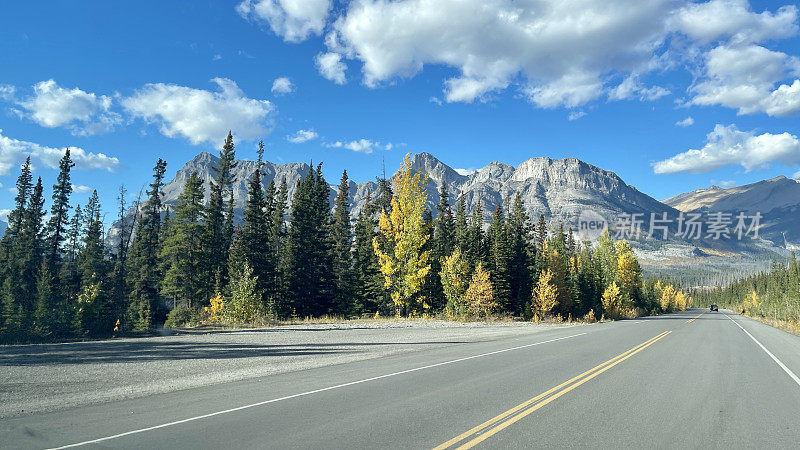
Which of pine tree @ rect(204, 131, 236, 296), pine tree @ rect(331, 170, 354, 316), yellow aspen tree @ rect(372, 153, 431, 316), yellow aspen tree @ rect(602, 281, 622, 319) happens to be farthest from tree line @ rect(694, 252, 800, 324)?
pine tree @ rect(204, 131, 236, 296)

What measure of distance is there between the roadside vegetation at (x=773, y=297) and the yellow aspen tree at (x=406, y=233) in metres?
31.2

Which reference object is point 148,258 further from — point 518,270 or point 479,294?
point 518,270

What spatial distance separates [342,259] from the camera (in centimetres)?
5500

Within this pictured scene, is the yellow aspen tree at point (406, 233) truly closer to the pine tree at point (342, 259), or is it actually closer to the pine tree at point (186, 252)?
the pine tree at point (342, 259)

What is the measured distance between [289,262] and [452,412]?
135 ft

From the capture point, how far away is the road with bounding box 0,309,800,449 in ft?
18.8

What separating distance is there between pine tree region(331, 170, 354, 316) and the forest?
0.18m

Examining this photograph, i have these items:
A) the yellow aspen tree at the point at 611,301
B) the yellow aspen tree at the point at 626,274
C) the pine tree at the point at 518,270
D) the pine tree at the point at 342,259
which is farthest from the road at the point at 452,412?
the yellow aspen tree at the point at 626,274

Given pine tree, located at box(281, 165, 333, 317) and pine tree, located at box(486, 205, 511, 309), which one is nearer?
pine tree, located at box(281, 165, 333, 317)

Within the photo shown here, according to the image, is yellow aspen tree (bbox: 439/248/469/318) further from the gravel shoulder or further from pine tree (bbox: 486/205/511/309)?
the gravel shoulder

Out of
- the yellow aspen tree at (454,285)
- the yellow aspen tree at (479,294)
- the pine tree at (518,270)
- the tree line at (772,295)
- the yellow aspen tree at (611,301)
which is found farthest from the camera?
the yellow aspen tree at (611,301)

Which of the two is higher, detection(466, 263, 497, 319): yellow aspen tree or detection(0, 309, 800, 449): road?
detection(466, 263, 497, 319): yellow aspen tree

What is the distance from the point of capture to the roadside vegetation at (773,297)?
49.4 meters

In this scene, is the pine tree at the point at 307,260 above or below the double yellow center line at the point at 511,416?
above
